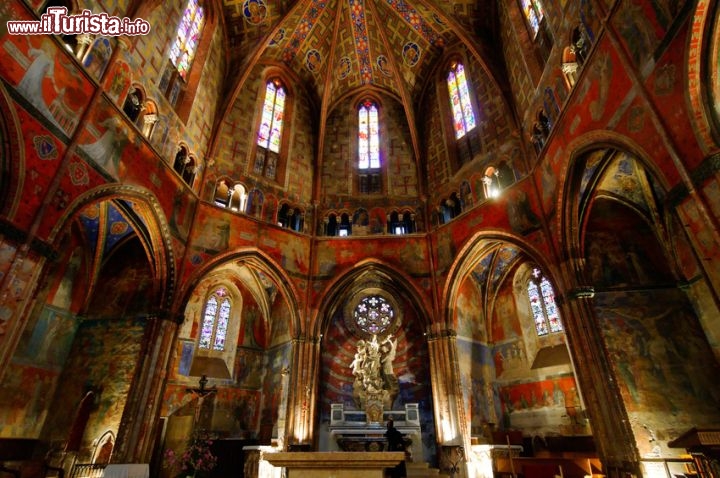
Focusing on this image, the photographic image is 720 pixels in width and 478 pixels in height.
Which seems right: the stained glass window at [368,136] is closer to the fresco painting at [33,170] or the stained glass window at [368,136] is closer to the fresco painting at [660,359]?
the fresco painting at [660,359]

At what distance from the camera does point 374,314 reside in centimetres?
1628

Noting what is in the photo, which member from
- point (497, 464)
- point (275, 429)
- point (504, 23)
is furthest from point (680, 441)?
point (504, 23)

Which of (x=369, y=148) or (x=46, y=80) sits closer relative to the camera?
(x=46, y=80)

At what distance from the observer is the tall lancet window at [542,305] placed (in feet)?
46.4

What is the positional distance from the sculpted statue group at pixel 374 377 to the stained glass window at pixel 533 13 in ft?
39.1

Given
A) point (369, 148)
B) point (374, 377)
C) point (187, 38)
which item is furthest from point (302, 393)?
point (187, 38)

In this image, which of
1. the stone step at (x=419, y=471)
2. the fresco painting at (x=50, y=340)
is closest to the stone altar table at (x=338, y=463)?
the stone step at (x=419, y=471)

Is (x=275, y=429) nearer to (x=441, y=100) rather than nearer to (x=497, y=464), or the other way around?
(x=497, y=464)

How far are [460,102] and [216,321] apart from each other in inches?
574

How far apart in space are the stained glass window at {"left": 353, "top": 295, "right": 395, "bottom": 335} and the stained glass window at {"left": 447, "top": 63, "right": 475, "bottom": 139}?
801cm

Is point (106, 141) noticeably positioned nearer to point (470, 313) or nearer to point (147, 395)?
point (147, 395)

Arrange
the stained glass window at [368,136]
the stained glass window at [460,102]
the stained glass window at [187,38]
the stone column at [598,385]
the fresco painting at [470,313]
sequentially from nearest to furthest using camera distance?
the stone column at [598,385] < the stained glass window at [187,38] < the fresco painting at [470,313] < the stained glass window at [460,102] < the stained glass window at [368,136]

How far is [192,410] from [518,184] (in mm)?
14291

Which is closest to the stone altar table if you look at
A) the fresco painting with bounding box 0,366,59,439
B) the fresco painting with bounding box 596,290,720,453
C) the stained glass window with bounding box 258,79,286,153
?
the fresco painting with bounding box 596,290,720,453
